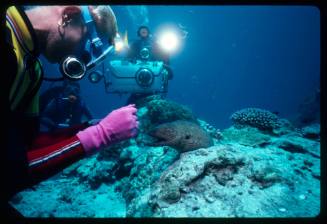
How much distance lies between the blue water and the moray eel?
63.5m

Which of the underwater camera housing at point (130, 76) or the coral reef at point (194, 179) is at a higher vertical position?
the underwater camera housing at point (130, 76)

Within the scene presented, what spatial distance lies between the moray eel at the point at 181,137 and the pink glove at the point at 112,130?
2.15 m

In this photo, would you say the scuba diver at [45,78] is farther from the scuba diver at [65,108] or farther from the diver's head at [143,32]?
the scuba diver at [65,108]

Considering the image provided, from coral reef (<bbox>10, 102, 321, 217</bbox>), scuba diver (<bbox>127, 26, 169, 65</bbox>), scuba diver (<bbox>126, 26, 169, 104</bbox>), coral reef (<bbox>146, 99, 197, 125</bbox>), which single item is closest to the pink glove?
coral reef (<bbox>10, 102, 321, 217</bbox>)

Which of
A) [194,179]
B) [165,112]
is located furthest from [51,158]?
[165,112]

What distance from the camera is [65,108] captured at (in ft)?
25.2

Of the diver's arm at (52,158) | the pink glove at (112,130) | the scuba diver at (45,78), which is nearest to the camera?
the scuba diver at (45,78)

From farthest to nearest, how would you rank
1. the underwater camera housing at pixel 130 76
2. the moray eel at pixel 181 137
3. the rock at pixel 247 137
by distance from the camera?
the underwater camera housing at pixel 130 76 → the rock at pixel 247 137 → the moray eel at pixel 181 137

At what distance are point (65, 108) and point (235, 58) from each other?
398 feet

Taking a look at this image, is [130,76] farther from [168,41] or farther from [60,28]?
[60,28]

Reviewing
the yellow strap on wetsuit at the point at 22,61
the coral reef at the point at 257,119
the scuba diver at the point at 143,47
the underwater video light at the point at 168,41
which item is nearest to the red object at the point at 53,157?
the yellow strap on wetsuit at the point at 22,61

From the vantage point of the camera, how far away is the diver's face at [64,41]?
2.24 m

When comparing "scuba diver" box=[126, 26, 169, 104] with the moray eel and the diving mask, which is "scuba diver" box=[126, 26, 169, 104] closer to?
the moray eel

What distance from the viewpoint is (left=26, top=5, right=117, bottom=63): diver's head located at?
85.8 inches
